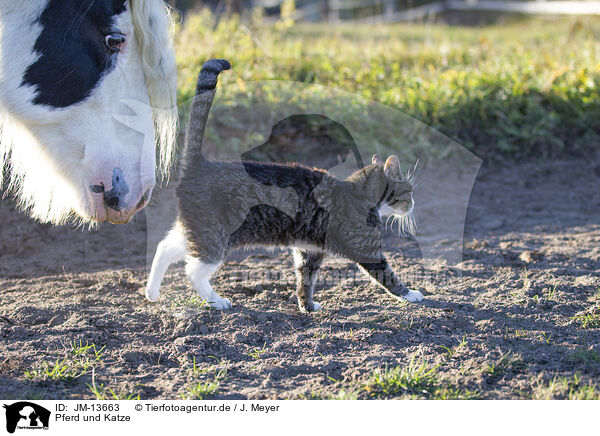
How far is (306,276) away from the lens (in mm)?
3764

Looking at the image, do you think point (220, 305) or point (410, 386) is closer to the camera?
point (410, 386)

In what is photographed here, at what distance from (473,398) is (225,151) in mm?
3813

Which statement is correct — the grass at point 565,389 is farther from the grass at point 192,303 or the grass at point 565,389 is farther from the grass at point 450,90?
the grass at point 450,90

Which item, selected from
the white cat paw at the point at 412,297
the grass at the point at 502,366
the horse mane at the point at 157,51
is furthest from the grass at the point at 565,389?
the horse mane at the point at 157,51

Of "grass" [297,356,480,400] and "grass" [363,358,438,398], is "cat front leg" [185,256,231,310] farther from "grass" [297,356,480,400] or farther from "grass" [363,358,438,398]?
"grass" [363,358,438,398]

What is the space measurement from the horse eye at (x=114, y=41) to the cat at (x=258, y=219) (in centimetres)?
86

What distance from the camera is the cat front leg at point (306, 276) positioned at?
368cm

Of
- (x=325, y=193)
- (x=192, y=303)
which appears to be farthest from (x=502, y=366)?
(x=192, y=303)

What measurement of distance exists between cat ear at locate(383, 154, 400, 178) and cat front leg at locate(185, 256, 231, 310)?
1.30m

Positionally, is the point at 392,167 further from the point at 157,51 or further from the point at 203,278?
the point at 157,51

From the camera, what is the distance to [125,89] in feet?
9.08
